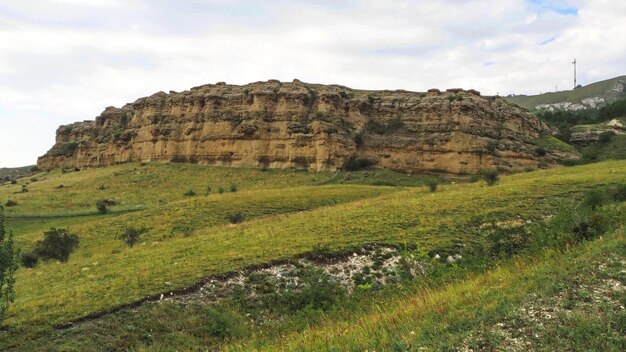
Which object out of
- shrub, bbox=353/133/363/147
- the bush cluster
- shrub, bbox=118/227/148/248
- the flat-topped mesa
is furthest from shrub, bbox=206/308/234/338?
shrub, bbox=353/133/363/147

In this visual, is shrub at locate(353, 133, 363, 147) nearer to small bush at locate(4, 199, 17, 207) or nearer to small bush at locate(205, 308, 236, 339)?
small bush at locate(4, 199, 17, 207)

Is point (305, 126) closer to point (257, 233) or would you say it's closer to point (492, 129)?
point (492, 129)

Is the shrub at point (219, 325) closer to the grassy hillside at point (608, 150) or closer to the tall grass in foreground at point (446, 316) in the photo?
the tall grass in foreground at point (446, 316)

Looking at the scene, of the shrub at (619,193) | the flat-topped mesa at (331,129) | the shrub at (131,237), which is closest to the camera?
the shrub at (619,193)

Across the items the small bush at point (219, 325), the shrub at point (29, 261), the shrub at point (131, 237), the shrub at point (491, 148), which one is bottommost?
the shrub at point (29, 261)

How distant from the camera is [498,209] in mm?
29031

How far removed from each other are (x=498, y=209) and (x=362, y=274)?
46.6ft

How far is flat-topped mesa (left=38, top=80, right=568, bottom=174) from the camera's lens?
84.1m

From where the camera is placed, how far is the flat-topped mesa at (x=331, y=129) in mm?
84125

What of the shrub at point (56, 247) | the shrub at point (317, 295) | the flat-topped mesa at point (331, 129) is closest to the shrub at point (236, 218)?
the shrub at point (56, 247)

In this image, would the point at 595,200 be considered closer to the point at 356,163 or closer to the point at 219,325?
the point at 219,325

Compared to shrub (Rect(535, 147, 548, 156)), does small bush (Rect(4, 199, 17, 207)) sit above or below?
below

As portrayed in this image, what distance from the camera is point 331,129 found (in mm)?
87125

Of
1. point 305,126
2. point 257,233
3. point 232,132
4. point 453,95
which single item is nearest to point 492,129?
point 453,95
